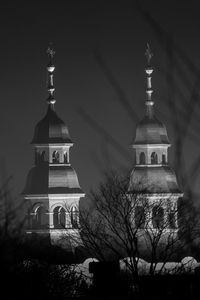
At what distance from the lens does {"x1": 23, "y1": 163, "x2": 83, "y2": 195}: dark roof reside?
111 m

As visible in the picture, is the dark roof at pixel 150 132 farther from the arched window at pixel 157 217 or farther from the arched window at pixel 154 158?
the arched window at pixel 157 217

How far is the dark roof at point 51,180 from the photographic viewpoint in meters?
111

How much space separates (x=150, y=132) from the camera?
11188 centimetres

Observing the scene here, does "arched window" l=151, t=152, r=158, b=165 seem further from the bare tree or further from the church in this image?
the bare tree

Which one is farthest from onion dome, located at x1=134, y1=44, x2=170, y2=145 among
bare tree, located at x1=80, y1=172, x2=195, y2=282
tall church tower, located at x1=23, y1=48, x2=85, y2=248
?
bare tree, located at x1=80, y1=172, x2=195, y2=282

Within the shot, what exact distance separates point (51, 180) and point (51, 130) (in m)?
3.41

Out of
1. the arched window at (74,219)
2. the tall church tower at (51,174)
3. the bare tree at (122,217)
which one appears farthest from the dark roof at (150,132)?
the bare tree at (122,217)

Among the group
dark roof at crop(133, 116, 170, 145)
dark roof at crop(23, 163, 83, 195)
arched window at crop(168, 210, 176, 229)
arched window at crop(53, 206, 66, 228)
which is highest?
dark roof at crop(133, 116, 170, 145)

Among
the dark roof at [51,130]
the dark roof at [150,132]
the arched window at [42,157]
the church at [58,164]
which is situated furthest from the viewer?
the arched window at [42,157]

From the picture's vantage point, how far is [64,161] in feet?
371

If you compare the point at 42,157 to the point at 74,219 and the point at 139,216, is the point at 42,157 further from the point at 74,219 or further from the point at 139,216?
the point at 139,216

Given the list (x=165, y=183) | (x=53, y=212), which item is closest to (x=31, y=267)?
(x=165, y=183)

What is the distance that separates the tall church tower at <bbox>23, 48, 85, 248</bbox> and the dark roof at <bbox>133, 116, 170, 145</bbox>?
4.44 m

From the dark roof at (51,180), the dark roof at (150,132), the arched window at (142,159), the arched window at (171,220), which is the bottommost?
the arched window at (171,220)
